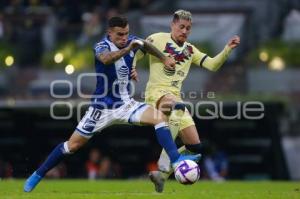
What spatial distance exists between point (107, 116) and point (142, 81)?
11538 millimetres

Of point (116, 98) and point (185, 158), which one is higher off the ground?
point (116, 98)

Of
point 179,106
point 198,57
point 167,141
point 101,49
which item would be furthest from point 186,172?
point 198,57

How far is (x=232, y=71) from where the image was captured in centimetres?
2698

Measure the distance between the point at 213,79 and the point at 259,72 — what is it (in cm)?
120

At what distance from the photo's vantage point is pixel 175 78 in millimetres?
16562

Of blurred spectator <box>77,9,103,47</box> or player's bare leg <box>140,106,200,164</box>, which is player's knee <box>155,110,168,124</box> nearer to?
player's bare leg <box>140,106,200,164</box>

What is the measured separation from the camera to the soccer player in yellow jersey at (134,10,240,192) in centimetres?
1625

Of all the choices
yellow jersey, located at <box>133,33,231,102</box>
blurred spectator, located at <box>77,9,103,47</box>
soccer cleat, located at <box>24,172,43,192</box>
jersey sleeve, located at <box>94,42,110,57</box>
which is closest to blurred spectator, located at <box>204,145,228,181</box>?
blurred spectator, located at <box>77,9,103,47</box>

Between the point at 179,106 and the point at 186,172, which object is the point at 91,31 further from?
the point at 186,172

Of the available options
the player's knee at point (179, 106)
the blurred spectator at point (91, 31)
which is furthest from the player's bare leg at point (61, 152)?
the blurred spectator at point (91, 31)

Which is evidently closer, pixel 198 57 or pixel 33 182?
pixel 33 182

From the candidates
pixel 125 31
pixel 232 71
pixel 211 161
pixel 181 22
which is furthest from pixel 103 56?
pixel 211 161

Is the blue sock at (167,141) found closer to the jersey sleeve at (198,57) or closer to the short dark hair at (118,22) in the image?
the short dark hair at (118,22)

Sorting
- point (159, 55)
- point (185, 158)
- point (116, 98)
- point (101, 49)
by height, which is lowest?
point (185, 158)
